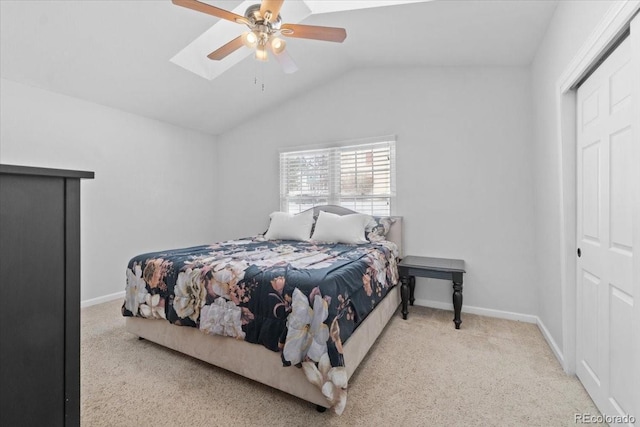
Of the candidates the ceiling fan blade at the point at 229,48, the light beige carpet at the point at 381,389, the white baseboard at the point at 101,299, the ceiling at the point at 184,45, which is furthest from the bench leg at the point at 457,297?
the white baseboard at the point at 101,299

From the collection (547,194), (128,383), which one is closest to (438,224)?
(547,194)

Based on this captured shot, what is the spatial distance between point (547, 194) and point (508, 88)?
1255 mm

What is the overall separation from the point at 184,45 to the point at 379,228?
2771mm

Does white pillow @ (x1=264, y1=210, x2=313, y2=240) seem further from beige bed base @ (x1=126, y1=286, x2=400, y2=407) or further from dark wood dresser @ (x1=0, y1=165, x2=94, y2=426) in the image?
dark wood dresser @ (x1=0, y1=165, x2=94, y2=426)

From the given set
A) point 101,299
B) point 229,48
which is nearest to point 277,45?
point 229,48

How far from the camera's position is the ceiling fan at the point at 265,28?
1884 mm

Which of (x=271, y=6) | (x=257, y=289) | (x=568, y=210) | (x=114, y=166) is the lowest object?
(x=257, y=289)

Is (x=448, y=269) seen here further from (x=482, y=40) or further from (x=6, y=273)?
(x=6, y=273)

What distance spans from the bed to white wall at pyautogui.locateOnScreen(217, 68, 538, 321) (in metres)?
0.96

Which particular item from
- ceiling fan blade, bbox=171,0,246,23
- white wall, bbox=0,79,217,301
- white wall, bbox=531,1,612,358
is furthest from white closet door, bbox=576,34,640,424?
white wall, bbox=0,79,217,301

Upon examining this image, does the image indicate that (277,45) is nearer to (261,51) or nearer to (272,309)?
(261,51)

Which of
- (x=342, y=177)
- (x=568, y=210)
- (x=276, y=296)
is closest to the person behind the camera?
(x=276, y=296)

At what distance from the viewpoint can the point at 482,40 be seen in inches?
105

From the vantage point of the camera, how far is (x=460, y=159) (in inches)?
126
